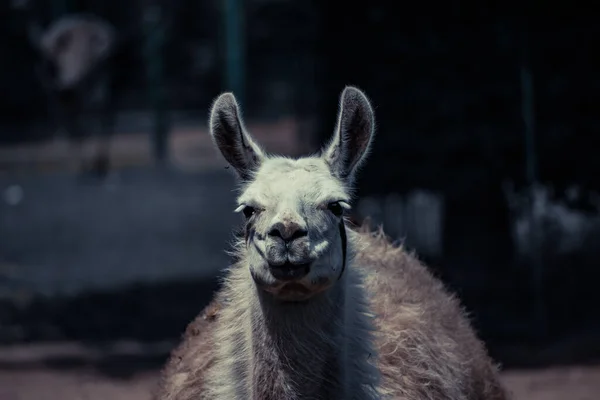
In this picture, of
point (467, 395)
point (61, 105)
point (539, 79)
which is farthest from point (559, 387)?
point (61, 105)

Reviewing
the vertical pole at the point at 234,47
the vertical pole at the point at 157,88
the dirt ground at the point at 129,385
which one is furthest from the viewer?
the vertical pole at the point at 157,88

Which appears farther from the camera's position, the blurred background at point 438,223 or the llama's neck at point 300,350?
the blurred background at point 438,223

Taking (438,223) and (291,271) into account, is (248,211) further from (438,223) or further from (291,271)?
(438,223)

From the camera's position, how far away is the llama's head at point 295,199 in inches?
165

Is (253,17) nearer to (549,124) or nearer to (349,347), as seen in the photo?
(549,124)

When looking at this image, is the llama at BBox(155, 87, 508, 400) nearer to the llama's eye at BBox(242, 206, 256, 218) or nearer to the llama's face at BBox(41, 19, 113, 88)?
the llama's eye at BBox(242, 206, 256, 218)

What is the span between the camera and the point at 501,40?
33.4ft

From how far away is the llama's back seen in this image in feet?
16.1

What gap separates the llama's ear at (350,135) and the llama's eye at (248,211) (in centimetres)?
40

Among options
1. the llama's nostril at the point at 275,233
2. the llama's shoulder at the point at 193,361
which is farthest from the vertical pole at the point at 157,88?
the llama's nostril at the point at 275,233

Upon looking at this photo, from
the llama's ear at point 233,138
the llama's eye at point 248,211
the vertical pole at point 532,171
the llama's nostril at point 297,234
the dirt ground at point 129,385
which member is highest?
the llama's ear at point 233,138

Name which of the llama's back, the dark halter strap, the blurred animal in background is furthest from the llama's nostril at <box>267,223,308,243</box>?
the blurred animal in background

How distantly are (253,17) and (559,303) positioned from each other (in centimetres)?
983

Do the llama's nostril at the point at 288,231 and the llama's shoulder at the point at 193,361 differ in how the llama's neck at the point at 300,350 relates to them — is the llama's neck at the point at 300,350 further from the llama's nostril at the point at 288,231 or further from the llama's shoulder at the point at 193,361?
the llama's shoulder at the point at 193,361
